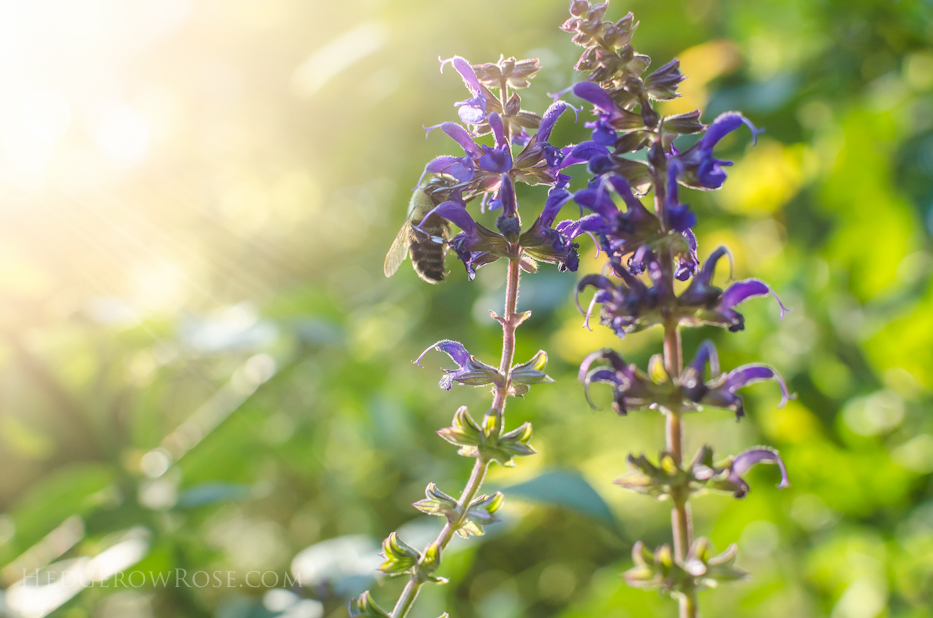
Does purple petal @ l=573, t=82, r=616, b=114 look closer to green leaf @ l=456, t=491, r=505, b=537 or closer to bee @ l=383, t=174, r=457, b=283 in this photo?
bee @ l=383, t=174, r=457, b=283

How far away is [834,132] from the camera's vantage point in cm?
189

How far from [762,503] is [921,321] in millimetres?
586

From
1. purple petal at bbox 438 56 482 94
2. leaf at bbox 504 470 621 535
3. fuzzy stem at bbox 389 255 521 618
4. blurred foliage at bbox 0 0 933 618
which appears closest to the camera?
fuzzy stem at bbox 389 255 521 618

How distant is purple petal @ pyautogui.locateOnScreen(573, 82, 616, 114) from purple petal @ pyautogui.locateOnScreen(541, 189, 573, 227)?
87 mm

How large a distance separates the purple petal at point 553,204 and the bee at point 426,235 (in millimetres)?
128

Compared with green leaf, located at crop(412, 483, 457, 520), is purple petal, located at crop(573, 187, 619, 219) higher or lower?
higher

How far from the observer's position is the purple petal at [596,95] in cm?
61

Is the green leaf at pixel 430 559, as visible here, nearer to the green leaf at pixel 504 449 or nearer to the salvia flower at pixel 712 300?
the green leaf at pixel 504 449

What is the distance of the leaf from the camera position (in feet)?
3.58

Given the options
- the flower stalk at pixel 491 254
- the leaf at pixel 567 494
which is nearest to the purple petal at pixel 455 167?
the flower stalk at pixel 491 254

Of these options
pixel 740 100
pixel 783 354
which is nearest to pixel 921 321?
pixel 783 354

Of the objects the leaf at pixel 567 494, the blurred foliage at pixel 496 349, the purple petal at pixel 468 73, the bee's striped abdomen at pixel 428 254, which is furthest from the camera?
the blurred foliage at pixel 496 349

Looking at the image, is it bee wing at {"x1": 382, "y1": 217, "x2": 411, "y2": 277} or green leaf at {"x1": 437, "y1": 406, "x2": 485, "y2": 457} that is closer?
green leaf at {"x1": 437, "y1": 406, "x2": 485, "y2": 457}

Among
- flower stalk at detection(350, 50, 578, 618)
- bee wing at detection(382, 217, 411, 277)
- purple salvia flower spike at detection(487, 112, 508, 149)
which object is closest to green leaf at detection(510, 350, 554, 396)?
flower stalk at detection(350, 50, 578, 618)
